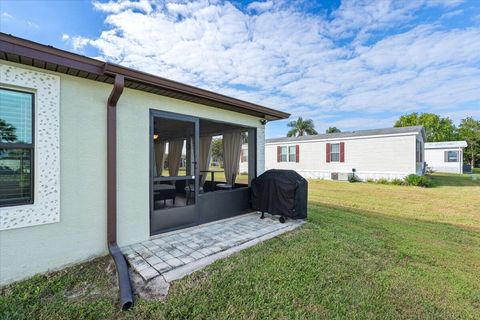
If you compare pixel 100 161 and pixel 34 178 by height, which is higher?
pixel 100 161

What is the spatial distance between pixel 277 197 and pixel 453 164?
87.5 ft

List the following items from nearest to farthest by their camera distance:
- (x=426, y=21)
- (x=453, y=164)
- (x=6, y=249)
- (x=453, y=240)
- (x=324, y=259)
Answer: (x=6, y=249)
(x=324, y=259)
(x=453, y=240)
(x=426, y=21)
(x=453, y=164)

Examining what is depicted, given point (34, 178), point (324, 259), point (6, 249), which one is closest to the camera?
point (6, 249)

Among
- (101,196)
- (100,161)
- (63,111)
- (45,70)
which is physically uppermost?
(45,70)

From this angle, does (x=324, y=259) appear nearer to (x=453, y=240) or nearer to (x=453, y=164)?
(x=453, y=240)

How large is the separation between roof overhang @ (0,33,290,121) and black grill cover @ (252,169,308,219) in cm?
203

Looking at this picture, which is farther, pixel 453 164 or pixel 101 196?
pixel 453 164

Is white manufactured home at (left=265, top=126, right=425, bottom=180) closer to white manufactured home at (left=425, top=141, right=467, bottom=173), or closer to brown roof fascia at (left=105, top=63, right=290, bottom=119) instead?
white manufactured home at (left=425, top=141, right=467, bottom=173)

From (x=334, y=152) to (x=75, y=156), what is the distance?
15531 mm

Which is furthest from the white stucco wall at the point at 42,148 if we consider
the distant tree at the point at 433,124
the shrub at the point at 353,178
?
the distant tree at the point at 433,124

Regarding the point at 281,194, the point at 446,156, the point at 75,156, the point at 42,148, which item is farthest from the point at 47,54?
the point at 446,156

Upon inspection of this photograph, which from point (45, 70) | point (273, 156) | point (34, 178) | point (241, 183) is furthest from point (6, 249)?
point (273, 156)

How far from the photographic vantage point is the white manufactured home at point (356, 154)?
41.7 feet

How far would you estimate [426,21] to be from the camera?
307 inches
